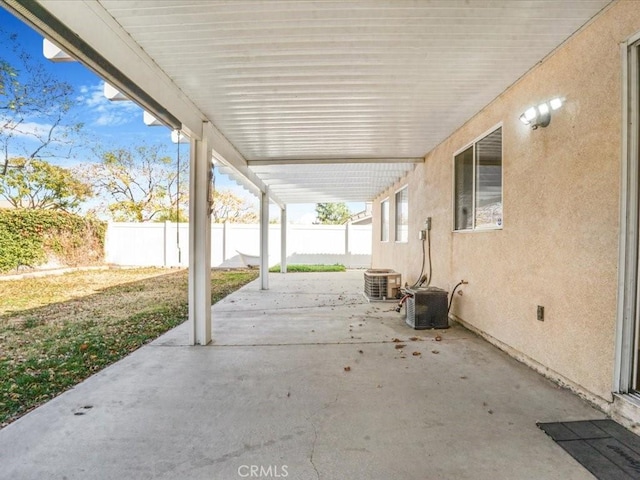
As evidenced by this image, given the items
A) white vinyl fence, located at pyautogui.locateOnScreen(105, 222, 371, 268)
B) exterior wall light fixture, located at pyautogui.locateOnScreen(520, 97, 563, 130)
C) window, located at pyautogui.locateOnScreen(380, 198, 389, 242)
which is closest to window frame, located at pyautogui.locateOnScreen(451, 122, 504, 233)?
exterior wall light fixture, located at pyautogui.locateOnScreen(520, 97, 563, 130)

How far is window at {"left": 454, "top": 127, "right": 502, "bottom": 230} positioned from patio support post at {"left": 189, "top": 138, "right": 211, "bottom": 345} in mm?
3377

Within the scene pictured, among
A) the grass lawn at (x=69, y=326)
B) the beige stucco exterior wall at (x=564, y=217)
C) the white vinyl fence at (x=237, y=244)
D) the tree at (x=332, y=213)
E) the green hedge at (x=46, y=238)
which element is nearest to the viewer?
the beige stucco exterior wall at (x=564, y=217)

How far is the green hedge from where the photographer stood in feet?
29.7

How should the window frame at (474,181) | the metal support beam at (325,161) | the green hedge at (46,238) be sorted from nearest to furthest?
the window frame at (474,181) → the metal support beam at (325,161) → the green hedge at (46,238)

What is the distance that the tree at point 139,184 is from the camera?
52.4ft

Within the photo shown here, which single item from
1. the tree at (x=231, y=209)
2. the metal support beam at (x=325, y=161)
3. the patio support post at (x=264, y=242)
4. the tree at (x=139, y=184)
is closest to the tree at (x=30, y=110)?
the tree at (x=139, y=184)

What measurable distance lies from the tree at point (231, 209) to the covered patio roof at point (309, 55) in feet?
56.0

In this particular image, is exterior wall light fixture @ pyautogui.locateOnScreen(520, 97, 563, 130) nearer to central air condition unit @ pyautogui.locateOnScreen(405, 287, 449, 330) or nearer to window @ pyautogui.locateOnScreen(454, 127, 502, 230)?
window @ pyautogui.locateOnScreen(454, 127, 502, 230)

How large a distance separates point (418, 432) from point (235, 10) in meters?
3.01

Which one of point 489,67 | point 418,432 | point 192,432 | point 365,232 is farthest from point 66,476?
point 365,232

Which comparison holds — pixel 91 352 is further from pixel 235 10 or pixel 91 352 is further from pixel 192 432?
pixel 235 10

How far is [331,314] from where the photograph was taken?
17.9 ft

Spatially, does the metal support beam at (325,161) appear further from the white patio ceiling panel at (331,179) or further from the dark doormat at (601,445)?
the dark doormat at (601,445)

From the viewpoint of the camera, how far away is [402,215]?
816cm
